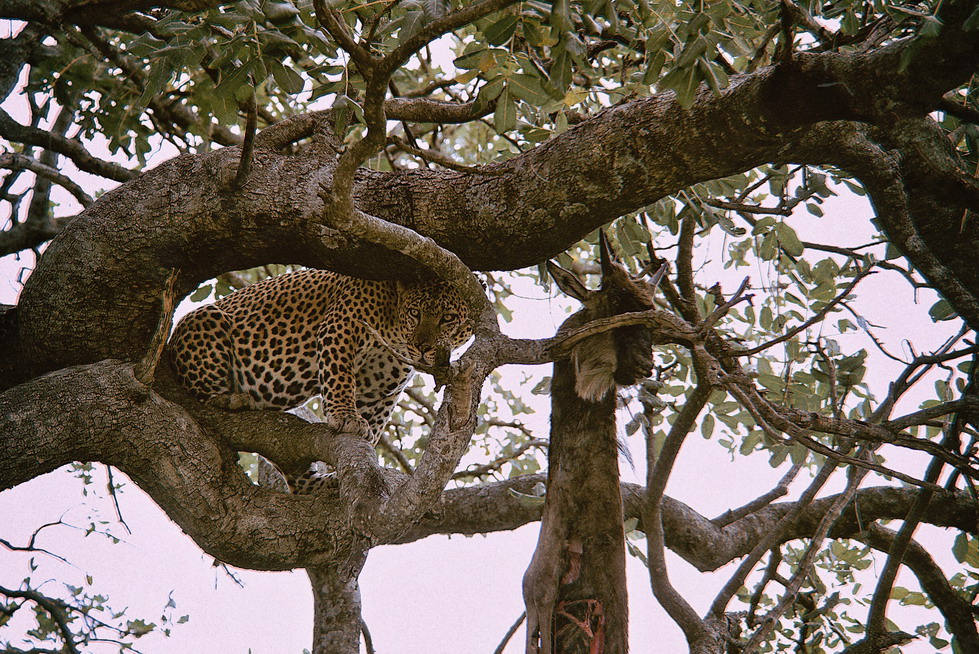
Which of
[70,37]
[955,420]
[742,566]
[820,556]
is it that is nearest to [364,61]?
[742,566]

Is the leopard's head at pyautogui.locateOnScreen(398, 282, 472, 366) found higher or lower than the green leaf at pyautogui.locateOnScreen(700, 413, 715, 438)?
higher

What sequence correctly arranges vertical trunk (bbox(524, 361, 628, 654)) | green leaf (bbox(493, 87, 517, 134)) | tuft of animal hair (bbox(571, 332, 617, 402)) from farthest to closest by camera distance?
1. tuft of animal hair (bbox(571, 332, 617, 402))
2. vertical trunk (bbox(524, 361, 628, 654))
3. green leaf (bbox(493, 87, 517, 134))

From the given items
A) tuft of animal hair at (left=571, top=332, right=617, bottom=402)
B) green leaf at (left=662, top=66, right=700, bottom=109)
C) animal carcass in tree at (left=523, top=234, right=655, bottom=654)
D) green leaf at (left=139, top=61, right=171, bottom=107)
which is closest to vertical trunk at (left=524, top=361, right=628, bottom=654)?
animal carcass in tree at (left=523, top=234, right=655, bottom=654)

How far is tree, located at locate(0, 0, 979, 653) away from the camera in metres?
2.46

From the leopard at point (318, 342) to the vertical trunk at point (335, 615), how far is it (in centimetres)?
67

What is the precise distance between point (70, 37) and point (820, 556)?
15.7ft

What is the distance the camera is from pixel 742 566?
3000mm

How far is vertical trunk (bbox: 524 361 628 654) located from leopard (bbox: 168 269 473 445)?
1126 mm

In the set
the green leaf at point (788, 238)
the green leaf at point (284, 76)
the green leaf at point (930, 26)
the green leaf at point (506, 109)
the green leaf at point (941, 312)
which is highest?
the green leaf at point (788, 238)

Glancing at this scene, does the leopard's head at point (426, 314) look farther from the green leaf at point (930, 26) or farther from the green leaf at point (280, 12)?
the green leaf at point (930, 26)

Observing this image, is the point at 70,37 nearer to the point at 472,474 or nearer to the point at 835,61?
the point at 472,474

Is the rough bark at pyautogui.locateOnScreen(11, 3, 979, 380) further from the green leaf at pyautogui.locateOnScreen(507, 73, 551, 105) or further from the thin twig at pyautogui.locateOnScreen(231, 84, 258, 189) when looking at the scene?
the green leaf at pyautogui.locateOnScreen(507, 73, 551, 105)

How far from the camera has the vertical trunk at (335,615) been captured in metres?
3.56

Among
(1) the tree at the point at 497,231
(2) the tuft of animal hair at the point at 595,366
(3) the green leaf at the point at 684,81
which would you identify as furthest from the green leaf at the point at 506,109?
(2) the tuft of animal hair at the point at 595,366
